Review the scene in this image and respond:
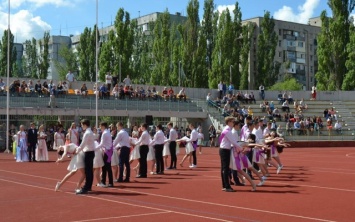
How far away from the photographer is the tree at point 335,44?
69.2 m

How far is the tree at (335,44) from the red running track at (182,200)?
5012cm

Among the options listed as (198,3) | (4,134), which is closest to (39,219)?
(4,134)

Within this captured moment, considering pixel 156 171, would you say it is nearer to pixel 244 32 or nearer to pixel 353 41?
pixel 353 41

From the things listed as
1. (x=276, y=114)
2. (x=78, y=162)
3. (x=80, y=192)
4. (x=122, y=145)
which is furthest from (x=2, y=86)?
(x=80, y=192)

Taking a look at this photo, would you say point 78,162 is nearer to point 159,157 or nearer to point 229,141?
point 229,141

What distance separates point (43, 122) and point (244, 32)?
4006 centimetres

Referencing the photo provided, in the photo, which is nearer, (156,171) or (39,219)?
(39,219)

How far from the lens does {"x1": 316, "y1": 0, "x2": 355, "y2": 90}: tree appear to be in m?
69.2

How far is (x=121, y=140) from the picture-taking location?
19109mm

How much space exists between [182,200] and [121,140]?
504 centimetres

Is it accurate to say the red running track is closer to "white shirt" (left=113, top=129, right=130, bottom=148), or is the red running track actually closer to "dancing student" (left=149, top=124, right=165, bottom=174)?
"dancing student" (left=149, top=124, right=165, bottom=174)

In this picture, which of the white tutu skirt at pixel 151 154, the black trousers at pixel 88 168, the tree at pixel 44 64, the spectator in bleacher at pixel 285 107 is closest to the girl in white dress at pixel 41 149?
the white tutu skirt at pixel 151 154

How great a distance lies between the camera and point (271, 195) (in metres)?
15.7

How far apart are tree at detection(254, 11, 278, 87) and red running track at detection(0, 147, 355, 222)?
58.3 m
